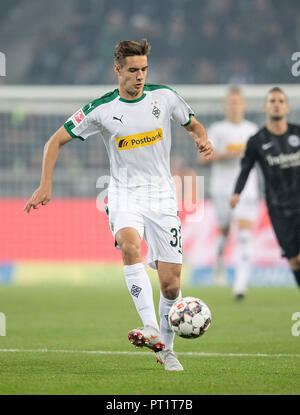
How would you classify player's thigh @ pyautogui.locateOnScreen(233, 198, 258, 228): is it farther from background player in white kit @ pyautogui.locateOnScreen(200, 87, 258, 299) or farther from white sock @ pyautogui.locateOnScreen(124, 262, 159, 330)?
white sock @ pyautogui.locateOnScreen(124, 262, 159, 330)

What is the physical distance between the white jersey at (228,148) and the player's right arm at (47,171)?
22.2 feet

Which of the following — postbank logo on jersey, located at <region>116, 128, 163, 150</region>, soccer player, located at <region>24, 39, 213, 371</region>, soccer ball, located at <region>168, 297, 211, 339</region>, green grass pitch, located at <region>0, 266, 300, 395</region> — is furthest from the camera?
postbank logo on jersey, located at <region>116, 128, 163, 150</region>

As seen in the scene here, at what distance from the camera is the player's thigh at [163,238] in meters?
6.12

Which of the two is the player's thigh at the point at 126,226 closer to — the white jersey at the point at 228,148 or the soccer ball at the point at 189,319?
the soccer ball at the point at 189,319

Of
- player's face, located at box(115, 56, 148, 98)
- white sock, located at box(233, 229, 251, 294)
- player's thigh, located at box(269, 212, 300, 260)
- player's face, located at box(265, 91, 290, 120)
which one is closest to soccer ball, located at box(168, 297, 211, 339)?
player's face, located at box(115, 56, 148, 98)

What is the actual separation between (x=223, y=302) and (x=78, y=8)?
574 inches

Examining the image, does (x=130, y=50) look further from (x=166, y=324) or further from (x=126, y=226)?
(x=166, y=324)

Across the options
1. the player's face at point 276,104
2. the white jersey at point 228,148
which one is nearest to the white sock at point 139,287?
the player's face at point 276,104

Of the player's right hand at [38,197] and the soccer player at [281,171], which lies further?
the soccer player at [281,171]

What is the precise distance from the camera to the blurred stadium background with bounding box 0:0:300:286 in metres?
15.3

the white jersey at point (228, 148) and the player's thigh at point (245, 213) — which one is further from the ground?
the white jersey at point (228, 148)

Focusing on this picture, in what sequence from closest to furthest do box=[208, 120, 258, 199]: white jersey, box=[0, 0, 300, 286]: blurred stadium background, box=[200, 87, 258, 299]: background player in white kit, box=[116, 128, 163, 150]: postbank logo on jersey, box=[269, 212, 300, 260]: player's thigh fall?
box=[116, 128, 163, 150]: postbank logo on jersey, box=[269, 212, 300, 260]: player's thigh, box=[200, 87, 258, 299]: background player in white kit, box=[208, 120, 258, 199]: white jersey, box=[0, 0, 300, 286]: blurred stadium background

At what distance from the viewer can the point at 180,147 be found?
55.9ft
